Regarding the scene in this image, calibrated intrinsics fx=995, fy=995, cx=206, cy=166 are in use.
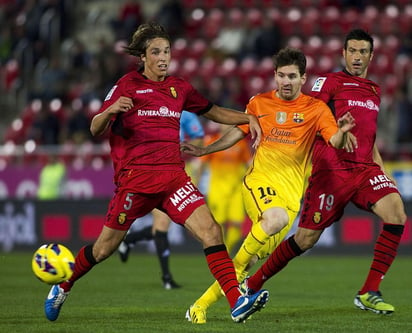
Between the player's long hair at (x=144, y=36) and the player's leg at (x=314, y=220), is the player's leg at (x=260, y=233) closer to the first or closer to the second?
the player's leg at (x=314, y=220)

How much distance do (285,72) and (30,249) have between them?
11.5 metres

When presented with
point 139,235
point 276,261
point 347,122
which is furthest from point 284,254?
point 139,235

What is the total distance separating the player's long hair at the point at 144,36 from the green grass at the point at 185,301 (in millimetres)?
2299

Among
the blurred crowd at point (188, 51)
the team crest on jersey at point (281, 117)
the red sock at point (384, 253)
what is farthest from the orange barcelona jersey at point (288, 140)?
the blurred crowd at point (188, 51)

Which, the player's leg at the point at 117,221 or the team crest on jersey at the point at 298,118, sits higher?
the team crest on jersey at the point at 298,118

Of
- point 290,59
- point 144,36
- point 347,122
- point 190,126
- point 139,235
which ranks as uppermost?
point 144,36

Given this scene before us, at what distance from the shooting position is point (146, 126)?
822 centimetres

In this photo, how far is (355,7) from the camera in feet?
75.0

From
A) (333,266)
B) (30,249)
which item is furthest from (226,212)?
(30,249)

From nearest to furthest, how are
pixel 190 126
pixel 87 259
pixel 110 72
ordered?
1. pixel 87 259
2. pixel 190 126
3. pixel 110 72

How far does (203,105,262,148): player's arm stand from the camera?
8.60m

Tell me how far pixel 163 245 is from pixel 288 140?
3.74 meters

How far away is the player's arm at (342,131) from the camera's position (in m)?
8.16

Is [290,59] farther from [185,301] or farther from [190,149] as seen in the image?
[185,301]
